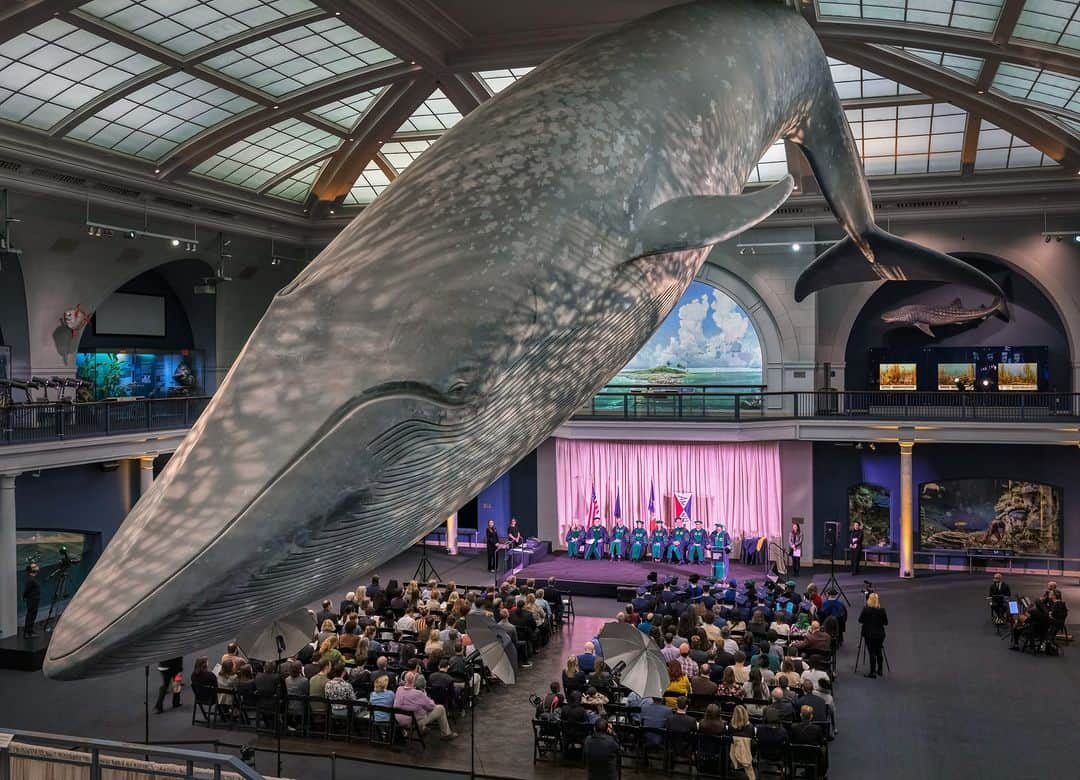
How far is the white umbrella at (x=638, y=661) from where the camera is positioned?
347 inches

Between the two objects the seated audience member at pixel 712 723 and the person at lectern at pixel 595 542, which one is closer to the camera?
the seated audience member at pixel 712 723

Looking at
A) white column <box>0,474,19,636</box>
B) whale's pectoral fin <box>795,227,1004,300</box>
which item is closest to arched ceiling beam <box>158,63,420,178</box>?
white column <box>0,474,19,636</box>

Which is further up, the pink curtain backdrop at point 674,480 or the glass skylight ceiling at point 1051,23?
the glass skylight ceiling at point 1051,23

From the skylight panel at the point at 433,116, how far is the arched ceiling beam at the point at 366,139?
0.33 metres

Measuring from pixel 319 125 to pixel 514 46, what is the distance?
8.83 m

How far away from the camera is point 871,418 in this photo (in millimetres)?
23250

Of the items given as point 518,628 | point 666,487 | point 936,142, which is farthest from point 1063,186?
point 518,628

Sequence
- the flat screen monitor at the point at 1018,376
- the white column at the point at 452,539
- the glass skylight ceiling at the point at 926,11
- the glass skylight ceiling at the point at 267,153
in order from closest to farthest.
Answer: the glass skylight ceiling at the point at 926,11 < the glass skylight ceiling at the point at 267,153 < the flat screen monitor at the point at 1018,376 < the white column at the point at 452,539

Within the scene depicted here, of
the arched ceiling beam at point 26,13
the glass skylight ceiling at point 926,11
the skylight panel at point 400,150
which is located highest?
the skylight panel at point 400,150

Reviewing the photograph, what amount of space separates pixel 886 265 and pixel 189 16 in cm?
1609

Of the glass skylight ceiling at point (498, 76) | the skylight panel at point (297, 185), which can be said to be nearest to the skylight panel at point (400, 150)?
the skylight panel at point (297, 185)

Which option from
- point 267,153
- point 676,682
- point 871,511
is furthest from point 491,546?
point 676,682

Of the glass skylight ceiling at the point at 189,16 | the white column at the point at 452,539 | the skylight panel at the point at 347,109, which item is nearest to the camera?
the glass skylight ceiling at the point at 189,16

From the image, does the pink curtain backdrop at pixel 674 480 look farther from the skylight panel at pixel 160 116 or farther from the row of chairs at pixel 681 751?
the row of chairs at pixel 681 751
